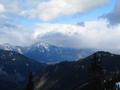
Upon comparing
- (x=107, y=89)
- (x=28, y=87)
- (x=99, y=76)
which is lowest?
(x=107, y=89)

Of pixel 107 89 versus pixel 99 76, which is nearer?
pixel 99 76

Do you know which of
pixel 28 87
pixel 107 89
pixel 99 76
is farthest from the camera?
pixel 107 89

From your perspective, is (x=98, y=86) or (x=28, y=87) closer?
(x=98, y=86)

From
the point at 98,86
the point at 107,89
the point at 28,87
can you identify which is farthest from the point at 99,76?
the point at 107,89

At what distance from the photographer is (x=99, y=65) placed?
1618 inches

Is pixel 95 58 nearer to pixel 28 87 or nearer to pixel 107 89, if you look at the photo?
pixel 28 87

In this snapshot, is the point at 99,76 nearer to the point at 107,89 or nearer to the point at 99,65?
the point at 99,65

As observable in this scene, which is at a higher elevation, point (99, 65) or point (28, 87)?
point (99, 65)

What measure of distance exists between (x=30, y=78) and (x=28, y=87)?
89.2 inches

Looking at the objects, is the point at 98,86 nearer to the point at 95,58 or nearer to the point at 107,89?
the point at 95,58

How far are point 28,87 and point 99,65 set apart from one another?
73.7ft

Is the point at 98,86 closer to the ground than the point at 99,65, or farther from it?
closer to the ground

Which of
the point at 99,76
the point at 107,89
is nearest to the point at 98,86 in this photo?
the point at 99,76

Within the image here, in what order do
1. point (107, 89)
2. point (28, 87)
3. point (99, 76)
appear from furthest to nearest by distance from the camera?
point (107, 89) → point (28, 87) → point (99, 76)
